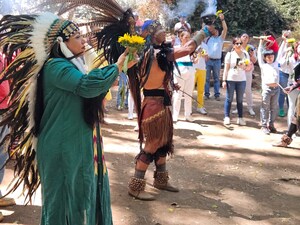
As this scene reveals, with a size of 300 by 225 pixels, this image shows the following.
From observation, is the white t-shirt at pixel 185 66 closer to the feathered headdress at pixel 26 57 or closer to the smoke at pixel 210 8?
the smoke at pixel 210 8

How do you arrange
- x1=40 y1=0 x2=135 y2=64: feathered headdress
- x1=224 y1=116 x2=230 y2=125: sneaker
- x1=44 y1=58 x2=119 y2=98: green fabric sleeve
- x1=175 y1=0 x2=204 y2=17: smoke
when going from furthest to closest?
1. x1=224 y1=116 x2=230 y2=125: sneaker
2. x1=175 y1=0 x2=204 y2=17: smoke
3. x1=40 y1=0 x2=135 y2=64: feathered headdress
4. x1=44 y1=58 x2=119 y2=98: green fabric sleeve

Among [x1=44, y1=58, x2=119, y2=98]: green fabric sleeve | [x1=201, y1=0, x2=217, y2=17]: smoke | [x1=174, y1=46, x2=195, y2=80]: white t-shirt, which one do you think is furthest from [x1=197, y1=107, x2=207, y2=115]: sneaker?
[x1=44, y1=58, x2=119, y2=98]: green fabric sleeve

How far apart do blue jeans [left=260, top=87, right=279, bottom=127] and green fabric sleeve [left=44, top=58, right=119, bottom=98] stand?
554 cm

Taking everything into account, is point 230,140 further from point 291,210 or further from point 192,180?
point 291,210

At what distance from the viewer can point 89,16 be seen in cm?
367

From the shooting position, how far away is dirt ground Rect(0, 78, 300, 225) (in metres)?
4.38

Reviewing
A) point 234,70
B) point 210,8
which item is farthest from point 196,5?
point 234,70

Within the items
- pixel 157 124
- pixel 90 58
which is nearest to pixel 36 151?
pixel 90 58

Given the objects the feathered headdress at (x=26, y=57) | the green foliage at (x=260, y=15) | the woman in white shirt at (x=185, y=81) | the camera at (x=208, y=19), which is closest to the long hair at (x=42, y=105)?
the feathered headdress at (x=26, y=57)

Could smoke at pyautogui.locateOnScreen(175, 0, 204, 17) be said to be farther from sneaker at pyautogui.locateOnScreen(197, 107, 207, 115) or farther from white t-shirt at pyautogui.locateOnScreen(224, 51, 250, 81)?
sneaker at pyautogui.locateOnScreen(197, 107, 207, 115)

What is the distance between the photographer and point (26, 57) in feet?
9.52

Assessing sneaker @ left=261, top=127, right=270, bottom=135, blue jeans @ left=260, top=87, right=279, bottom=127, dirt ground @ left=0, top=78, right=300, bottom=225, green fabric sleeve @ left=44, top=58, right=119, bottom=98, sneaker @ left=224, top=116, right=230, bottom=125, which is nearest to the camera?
green fabric sleeve @ left=44, top=58, right=119, bottom=98

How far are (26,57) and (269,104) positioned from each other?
590 centimetres

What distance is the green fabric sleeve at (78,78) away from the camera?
2705mm
